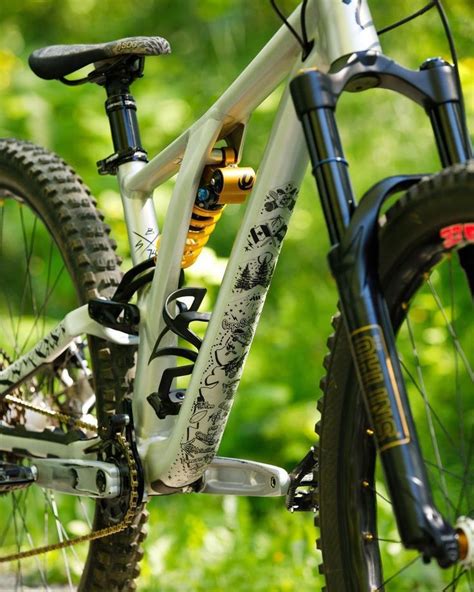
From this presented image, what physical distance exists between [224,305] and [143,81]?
344 cm

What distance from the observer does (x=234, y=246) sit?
1.88 metres

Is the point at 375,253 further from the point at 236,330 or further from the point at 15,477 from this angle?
the point at 15,477

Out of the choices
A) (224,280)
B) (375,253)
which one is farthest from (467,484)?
(224,280)

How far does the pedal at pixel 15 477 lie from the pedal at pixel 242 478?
38 cm

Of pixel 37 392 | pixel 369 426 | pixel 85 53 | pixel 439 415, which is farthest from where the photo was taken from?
pixel 439 415

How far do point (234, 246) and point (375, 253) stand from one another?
1.43ft

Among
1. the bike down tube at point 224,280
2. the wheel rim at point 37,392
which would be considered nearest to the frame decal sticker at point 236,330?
the bike down tube at point 224,280

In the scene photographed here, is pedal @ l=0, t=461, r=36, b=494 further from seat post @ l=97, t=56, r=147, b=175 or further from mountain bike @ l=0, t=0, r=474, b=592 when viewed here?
seat post @ l=97, t=56, r=147, b=175

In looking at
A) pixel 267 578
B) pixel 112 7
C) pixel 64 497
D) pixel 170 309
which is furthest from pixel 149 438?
pixel 112 7

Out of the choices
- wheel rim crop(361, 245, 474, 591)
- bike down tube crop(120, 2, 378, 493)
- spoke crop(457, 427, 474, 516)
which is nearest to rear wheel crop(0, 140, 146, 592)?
bike down tube crop(120, 2, 378, 493)

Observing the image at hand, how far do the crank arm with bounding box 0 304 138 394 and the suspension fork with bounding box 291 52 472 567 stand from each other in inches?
30.7

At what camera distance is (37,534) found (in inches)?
142

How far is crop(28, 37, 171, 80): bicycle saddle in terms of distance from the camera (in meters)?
2.22

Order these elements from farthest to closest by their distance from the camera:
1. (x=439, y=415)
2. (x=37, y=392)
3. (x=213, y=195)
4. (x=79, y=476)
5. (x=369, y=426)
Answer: (x=439, y=415)
(x=37, y=392)
(x=79, y=476)
(x=213, y=195)
(x=369, y=426)
